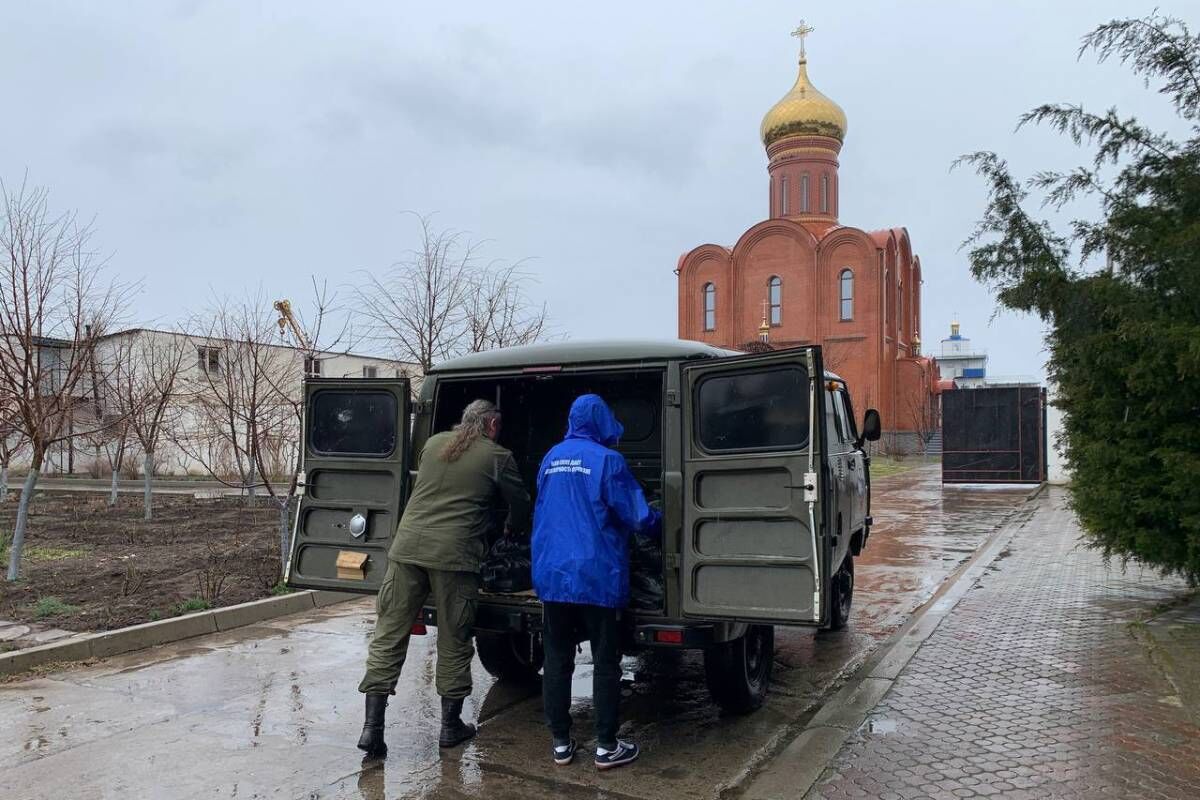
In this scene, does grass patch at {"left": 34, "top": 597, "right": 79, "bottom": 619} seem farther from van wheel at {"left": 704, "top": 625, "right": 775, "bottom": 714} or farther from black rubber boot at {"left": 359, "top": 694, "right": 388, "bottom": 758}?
van wheel at {"left": 704, "top": 625, "right": 775, "bottom": 714}

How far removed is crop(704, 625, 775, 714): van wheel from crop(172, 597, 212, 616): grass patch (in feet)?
16.0

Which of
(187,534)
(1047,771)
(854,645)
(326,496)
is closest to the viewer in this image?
(1047,771)

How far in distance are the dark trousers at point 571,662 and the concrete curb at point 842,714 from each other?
783mm

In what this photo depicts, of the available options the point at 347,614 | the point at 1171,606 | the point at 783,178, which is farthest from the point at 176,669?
the point at 783,178

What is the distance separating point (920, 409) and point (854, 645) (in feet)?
132

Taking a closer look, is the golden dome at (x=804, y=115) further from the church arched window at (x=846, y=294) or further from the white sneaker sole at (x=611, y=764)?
the white sneaker sole at (x=611, y=764)

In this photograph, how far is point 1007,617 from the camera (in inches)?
310

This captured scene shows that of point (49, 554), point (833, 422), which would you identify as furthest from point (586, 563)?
point (49, 554)

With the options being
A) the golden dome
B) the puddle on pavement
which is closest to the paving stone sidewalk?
the puddle on pavement

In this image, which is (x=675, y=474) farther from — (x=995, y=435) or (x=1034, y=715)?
(x=995, y=435)

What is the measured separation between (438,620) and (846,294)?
4257 cm

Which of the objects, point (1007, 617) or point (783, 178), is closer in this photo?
point (1007, 617)

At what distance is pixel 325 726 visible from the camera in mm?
5113

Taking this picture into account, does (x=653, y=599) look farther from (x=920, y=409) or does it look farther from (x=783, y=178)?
(x=783, y=178)
